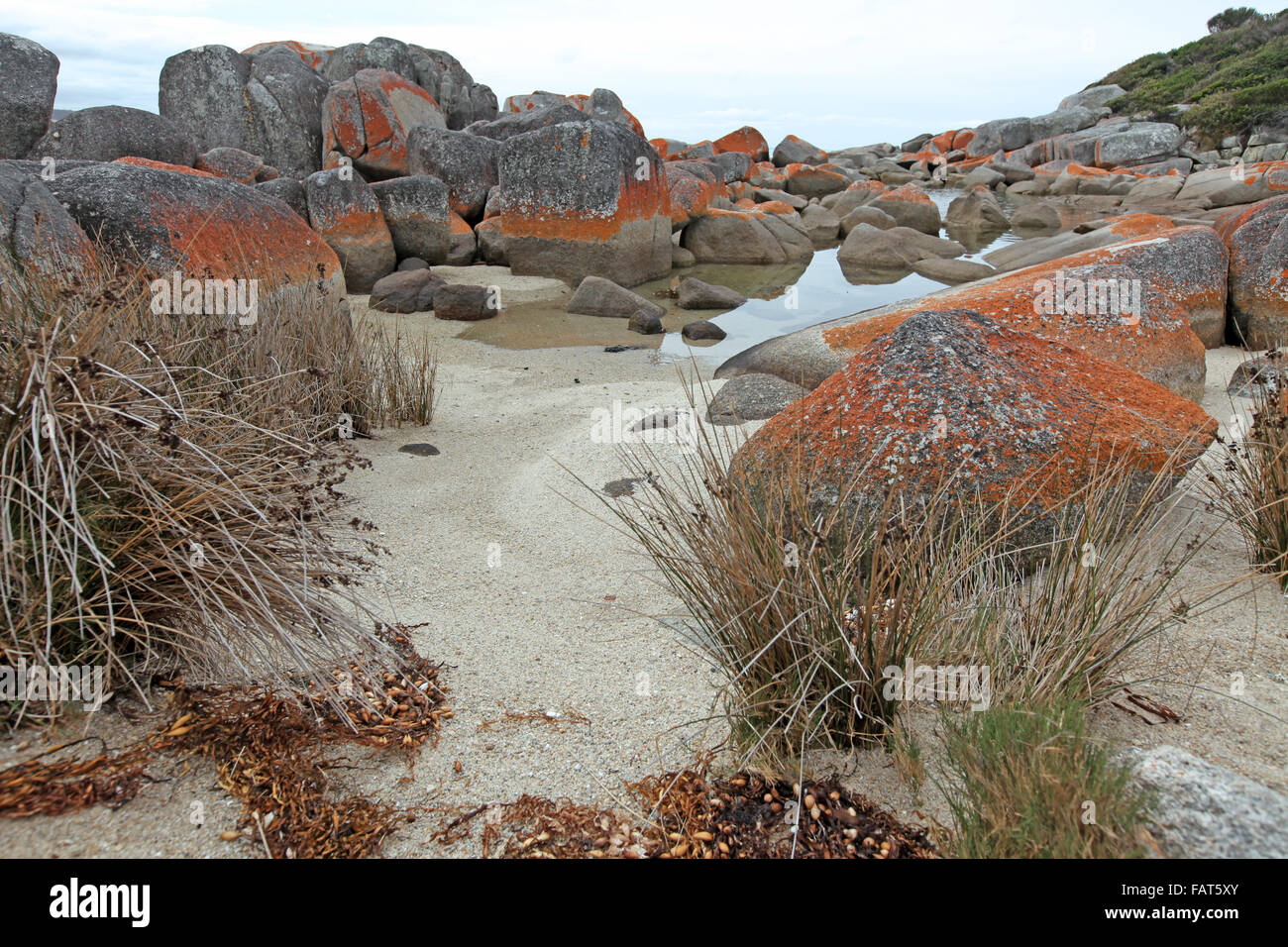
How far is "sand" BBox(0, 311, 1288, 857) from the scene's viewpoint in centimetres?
172

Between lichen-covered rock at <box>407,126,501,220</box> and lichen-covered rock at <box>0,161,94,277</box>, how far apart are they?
9.37 meters

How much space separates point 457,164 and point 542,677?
12543mm

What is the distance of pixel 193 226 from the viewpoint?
5.27m

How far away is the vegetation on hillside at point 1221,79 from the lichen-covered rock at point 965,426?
31.7 meters

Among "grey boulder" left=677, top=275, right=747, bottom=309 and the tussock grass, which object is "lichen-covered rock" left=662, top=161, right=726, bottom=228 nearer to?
"grey boulder" left=677, top=275, right=747, bottom=309

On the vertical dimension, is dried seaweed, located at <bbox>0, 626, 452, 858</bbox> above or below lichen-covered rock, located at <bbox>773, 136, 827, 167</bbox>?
below

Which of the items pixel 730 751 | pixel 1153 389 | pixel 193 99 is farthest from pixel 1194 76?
pixel 730 751

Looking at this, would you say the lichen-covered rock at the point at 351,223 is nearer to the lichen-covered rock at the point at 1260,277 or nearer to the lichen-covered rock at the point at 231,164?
the lichen-covered rock at the point at 231,164

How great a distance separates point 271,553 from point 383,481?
2.33 m

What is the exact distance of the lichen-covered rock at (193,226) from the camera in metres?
4.93

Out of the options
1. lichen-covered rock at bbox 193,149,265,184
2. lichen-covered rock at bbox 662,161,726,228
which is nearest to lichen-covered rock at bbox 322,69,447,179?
lichen-covered rock at bbox 193,149,265,184

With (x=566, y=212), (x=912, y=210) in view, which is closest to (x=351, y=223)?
(x=566, y=212)

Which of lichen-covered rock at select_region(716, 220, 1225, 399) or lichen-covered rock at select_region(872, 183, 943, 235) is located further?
lichen-covered rock at select_region(872, 183, 943, 235)

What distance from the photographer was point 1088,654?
196cm
